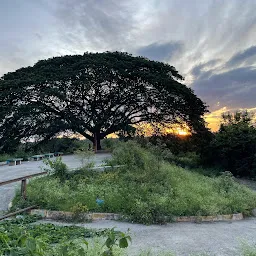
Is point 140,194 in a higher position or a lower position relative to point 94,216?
higher

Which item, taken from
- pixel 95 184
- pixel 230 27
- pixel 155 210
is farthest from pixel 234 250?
pixel 230 27

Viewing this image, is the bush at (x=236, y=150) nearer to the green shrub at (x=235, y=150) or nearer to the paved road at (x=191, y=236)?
the green shrub at (x=235, y=150)

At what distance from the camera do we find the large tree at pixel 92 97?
20453 mm

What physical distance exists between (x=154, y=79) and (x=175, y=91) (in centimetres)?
188

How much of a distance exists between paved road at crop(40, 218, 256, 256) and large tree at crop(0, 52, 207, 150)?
14.9 meters

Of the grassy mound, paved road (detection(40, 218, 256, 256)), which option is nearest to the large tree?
the grassy mound

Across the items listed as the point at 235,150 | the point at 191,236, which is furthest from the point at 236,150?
the point at 191,236

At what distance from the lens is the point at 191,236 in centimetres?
589

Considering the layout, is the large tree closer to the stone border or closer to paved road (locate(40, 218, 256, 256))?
the stone border

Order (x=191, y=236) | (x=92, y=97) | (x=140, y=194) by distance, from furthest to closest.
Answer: (x=92, y=97) < (x=140, y=194) < (x=191, y=236)

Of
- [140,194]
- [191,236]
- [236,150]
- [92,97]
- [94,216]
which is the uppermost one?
[92,97]

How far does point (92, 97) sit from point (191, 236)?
1903 cm

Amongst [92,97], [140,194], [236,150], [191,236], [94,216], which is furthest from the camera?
[92,97]

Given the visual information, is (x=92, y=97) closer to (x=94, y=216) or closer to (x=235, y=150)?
(x=235, y=150)
